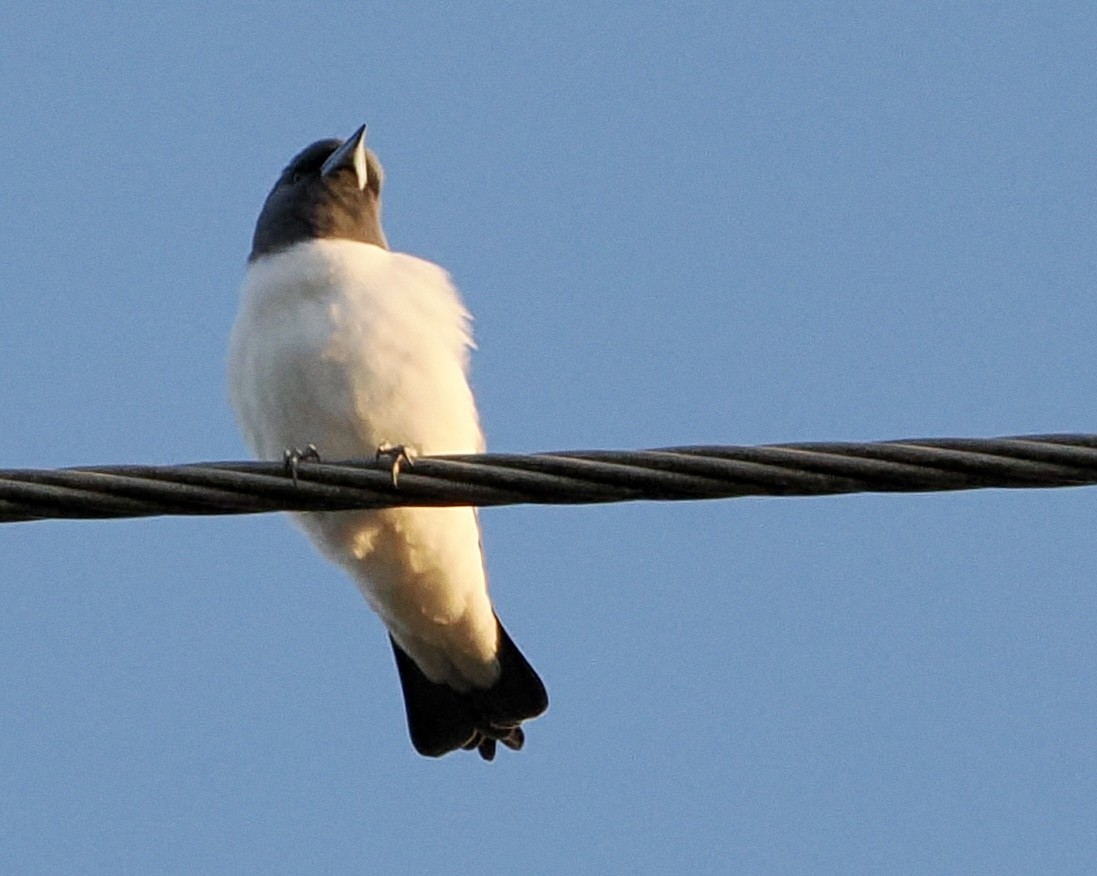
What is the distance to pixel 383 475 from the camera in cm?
450

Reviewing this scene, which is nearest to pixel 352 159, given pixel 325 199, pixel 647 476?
pixel 325 199

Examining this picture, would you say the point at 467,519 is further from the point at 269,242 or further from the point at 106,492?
the point at 106,492

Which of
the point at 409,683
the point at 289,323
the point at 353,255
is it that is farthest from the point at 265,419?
the point at 409,683

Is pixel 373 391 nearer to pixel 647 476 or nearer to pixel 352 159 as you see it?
pixel 352 159

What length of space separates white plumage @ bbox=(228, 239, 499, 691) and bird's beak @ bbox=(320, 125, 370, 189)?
2.99 feet

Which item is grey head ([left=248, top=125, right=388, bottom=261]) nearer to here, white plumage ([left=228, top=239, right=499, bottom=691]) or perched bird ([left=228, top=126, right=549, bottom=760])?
perched bird ([left=228, top=126, right=549, bottom=760])

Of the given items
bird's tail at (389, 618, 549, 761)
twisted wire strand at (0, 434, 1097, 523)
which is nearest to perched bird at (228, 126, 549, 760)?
bird's tail at (389, 618, 549, 761)

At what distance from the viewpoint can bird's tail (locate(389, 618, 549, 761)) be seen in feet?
26.0

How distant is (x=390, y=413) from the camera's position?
7008 mm

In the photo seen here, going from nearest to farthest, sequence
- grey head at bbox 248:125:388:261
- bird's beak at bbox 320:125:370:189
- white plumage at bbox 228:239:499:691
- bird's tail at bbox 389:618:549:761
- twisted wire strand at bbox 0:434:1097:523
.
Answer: twisted wire strand at bbox 0:434:1097:523 → white plumage at bbox 228:239:499:691 → bird's tail at bbox 389:618:549:761 → grey head at bbox 248:125:388:261 → bird's beak at bbox 320:125:370:189

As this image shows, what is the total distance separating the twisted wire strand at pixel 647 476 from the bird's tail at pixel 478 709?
356 centimetres

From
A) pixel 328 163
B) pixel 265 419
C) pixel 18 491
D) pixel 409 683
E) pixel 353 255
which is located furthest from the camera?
pixel 328 163

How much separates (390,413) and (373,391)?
0.10 meters

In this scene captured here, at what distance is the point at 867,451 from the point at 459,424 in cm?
309
